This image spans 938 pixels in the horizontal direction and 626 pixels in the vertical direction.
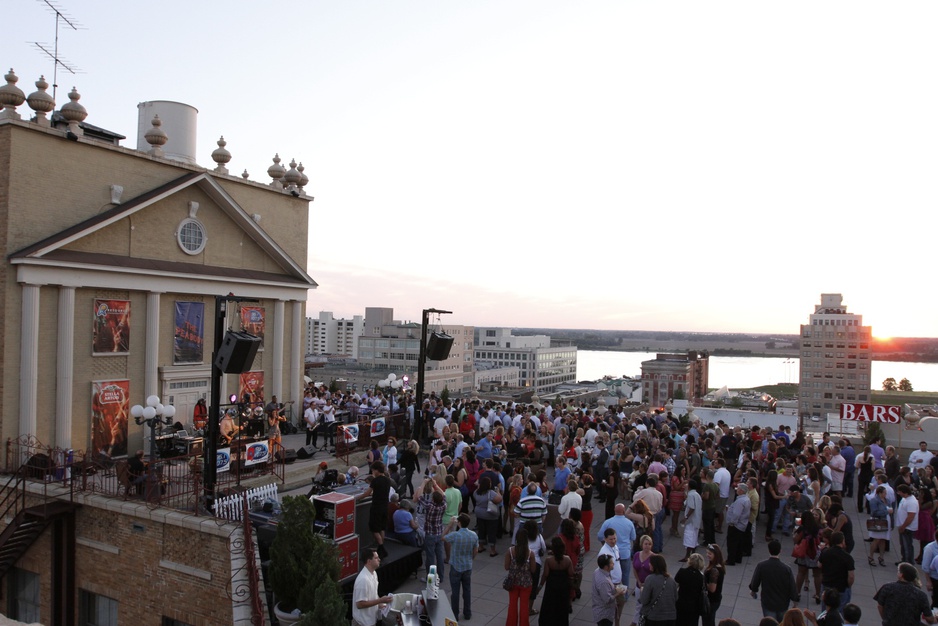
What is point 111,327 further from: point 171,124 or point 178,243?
point 171,124

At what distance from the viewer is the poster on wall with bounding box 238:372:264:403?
23.4m

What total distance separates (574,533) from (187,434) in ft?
48.7

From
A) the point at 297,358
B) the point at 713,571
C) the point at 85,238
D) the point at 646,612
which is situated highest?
A: the point at 85,238

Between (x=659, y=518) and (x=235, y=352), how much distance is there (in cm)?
864

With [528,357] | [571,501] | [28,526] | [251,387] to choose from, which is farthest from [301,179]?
[528,357]

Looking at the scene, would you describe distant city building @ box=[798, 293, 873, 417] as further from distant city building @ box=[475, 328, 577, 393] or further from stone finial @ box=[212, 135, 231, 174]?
stone finial @ box=[212, 135, 231, 174]

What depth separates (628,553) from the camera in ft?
32.4

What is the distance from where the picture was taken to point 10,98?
55.9ft

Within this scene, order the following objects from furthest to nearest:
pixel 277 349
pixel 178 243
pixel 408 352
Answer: pixel 408 352 → pixel 277 349 → pixel 178 243

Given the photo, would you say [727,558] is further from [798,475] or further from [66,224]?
[66,224]

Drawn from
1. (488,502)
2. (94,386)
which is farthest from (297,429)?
(488,502)

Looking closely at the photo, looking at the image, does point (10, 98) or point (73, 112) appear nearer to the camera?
point (10, 98)

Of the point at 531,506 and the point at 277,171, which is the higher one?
the point at 277,171

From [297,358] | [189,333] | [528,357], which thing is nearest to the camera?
[189,333]
